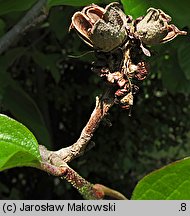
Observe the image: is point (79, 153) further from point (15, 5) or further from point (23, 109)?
point (23, 109)

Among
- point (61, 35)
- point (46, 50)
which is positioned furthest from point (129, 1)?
point (46, 50)

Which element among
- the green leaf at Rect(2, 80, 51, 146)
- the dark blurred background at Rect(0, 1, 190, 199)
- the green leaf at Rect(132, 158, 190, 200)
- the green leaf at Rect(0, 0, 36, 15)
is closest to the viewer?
the green leaf at Rect(132, 158, 190, 200)

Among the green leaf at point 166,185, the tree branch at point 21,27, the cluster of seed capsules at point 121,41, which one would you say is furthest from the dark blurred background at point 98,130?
the green leaf at point 166,185

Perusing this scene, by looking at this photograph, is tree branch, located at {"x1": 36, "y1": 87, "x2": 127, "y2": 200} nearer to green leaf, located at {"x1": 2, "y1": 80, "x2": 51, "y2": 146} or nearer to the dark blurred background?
green leaf, located at {"x1": 2, "y1": 80, "x2": 51, "y2": 146}

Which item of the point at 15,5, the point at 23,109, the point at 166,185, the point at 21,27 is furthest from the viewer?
the point at 23,109

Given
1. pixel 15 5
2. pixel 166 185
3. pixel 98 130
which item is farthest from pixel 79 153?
pixel 98 130

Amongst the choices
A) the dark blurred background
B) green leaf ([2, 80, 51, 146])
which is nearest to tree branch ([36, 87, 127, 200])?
green leaf ([2, 80, 51, 146])

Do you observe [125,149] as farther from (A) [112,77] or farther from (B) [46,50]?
(A) [112,77]
